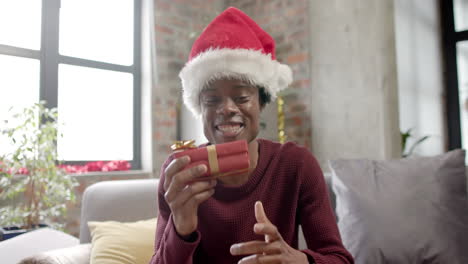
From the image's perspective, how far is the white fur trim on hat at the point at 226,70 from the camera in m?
1.01

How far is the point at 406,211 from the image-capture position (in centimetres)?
147

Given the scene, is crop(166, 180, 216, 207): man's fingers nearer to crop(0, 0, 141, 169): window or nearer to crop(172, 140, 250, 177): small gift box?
crop(172, 140, 250, 177): small gift box

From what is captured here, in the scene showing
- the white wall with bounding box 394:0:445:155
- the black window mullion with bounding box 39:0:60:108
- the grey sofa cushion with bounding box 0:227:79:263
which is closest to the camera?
the grey sofa cushion with bounding box 0:227:79:263

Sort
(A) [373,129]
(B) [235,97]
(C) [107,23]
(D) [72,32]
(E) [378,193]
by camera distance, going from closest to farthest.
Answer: (B) [235,97] < (E) [378,193] < (A) [373,129] < (D) [72,32] < (C) [107,23]

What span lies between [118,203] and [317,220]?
985 mm

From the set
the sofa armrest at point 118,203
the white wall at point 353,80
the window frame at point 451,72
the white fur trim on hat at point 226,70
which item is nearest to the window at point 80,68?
the sofa armrest at point 118,203

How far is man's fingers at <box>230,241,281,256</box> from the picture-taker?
0.77 metres

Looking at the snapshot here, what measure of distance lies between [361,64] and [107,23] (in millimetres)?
2252

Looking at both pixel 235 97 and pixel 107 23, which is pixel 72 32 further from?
pixel 235 97

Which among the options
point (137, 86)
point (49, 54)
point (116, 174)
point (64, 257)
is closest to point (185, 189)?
point (64, 257)

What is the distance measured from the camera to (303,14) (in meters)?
3.30

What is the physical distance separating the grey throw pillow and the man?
0.54 metres

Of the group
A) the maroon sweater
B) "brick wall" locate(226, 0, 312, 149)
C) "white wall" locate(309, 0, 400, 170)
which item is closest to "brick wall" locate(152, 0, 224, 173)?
"brick wall" locate(226, 0, 312, 149)

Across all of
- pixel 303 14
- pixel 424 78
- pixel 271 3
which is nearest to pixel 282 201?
pixel 303 14
